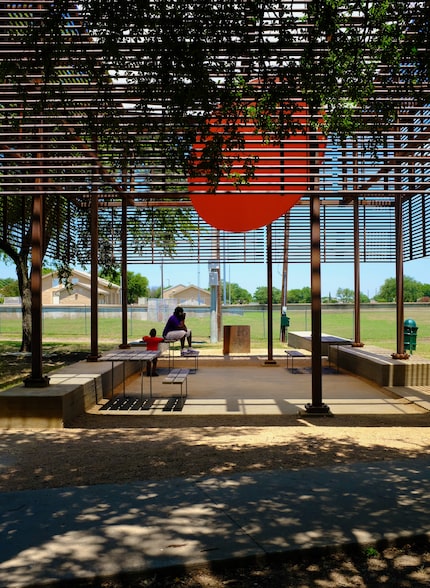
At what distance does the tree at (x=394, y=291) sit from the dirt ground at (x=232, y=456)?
9207cm

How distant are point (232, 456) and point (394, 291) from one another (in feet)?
328

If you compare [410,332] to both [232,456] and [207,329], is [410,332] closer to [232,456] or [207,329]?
[232,456]

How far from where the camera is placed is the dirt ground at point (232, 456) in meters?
3.33

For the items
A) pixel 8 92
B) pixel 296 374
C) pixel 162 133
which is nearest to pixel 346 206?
pixel 296 374

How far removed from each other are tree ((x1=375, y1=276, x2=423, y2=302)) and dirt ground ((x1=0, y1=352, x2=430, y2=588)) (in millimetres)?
92073

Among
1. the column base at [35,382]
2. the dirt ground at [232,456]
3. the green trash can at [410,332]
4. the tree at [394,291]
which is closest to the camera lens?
the dirt ground at [232,456]

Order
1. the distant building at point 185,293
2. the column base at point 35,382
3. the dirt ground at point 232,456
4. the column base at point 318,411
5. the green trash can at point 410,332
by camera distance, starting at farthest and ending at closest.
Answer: the distant building at point 185,293 < the green trash can at point 410,332 < the column base at point 318,411 < the column base at point 35,382 < the dirt ground at point 232,456

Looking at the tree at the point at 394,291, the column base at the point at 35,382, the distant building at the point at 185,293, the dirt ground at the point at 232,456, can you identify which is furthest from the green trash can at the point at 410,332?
the distant building at the point at 185,293

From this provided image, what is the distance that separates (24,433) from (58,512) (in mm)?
3602

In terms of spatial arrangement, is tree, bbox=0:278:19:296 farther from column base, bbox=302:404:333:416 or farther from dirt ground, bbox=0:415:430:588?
column base, bbox=302:404:333:416

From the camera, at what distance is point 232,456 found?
614 centimetres

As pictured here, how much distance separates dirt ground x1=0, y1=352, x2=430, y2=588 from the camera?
10.9ft

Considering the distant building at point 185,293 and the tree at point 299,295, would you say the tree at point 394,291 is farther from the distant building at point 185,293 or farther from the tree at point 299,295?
the distant building at point 185,293

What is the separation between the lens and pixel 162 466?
5.73 m
